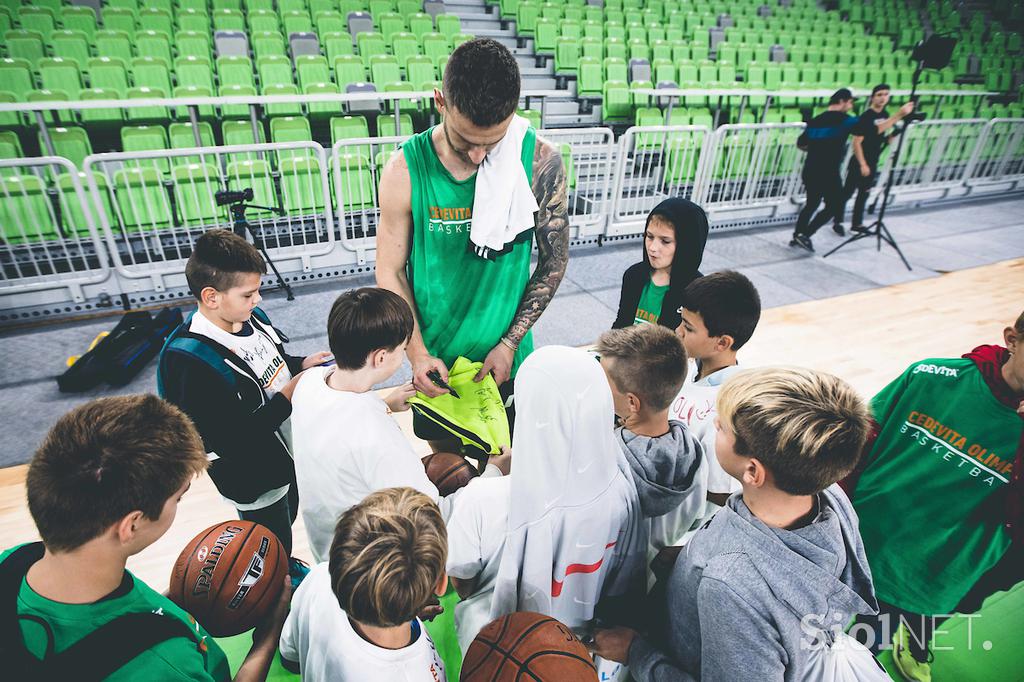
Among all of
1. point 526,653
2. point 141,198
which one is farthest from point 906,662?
point 141,198

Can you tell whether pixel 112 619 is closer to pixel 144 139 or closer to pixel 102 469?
pixel 102 469

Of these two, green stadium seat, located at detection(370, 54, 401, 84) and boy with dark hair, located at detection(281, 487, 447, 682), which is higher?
green stadium seat, located at detection(370, 54, 401, 84)

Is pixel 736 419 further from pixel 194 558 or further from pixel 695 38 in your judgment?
pixel 695 38

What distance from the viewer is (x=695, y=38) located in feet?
37.3

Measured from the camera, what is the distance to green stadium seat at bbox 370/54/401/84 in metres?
7.53

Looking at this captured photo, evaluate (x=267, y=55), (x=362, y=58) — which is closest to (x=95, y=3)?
(x=267, y=55)

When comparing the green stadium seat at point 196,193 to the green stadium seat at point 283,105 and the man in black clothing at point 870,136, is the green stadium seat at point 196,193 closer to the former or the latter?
the green stadium seat at point 283,105

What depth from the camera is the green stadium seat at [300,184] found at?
529cm

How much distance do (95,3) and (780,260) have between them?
1166 centimetres

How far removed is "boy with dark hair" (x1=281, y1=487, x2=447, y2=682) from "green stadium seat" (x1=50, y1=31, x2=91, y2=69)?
885cm

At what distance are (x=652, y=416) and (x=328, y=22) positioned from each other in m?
9.72

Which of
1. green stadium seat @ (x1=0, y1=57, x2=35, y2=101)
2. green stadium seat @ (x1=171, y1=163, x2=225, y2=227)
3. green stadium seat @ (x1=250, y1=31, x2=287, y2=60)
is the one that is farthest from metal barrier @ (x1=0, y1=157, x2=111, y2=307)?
green stadium seat @ (x1=250, y1=31, x2=287, y2=60)

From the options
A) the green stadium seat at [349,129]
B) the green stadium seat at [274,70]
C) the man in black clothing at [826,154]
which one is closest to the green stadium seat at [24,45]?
the green stadium seat at [274,70]

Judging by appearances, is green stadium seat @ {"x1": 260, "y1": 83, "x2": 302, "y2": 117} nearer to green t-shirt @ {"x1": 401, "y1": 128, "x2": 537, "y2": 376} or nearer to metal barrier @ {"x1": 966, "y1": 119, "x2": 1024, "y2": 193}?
green t-shirt @ {"x1": 401, "y1": 128, "x2": 537, "y2": 376}
